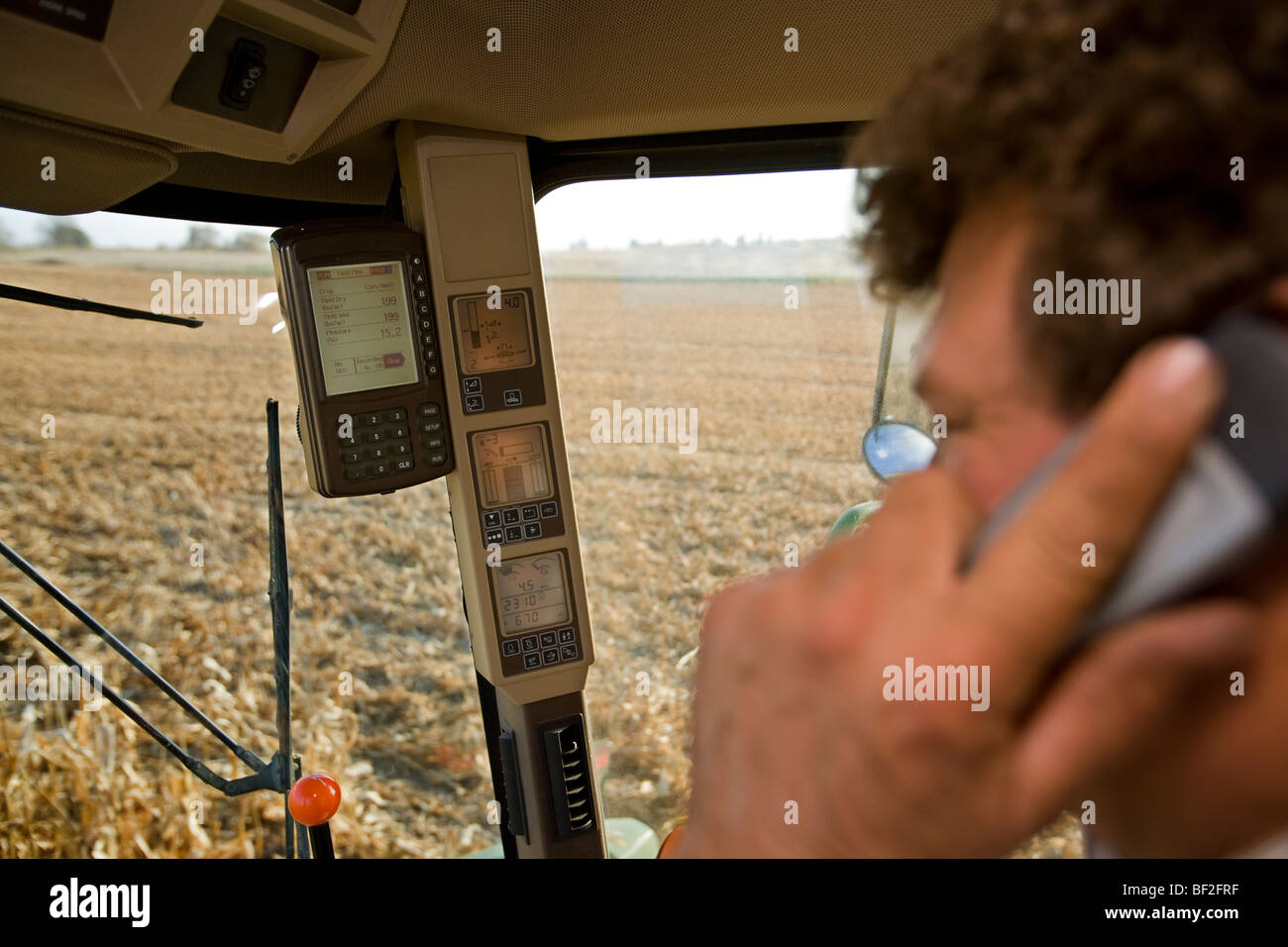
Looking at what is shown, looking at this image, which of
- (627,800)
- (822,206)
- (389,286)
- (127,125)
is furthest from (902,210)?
(627,800)

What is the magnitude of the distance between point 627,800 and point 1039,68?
3.39 m

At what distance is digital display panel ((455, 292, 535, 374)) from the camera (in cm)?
188

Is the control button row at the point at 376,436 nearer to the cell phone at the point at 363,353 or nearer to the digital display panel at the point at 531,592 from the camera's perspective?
the cell phone at the point at 363,353

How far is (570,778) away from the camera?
201 cm

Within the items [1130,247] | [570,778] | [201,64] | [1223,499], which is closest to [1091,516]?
[1223,499]

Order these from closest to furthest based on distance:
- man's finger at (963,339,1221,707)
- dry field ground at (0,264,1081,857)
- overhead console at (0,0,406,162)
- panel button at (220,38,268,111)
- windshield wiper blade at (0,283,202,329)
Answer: man's finger at (963,339,1221,707) → overhead console at (0,0,406,162) → panel button at (220,38,268,111) → windshield wiper blade at (0,283,202,329) → dry field ground at (0,264,1081,857)

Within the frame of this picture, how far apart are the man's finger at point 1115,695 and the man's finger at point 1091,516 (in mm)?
16

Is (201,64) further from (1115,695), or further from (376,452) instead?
(1115,695)

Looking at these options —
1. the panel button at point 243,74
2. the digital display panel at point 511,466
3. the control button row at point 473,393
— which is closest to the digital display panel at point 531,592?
the digital display panel at point 511,466

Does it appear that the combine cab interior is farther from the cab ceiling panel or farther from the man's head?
the man's head

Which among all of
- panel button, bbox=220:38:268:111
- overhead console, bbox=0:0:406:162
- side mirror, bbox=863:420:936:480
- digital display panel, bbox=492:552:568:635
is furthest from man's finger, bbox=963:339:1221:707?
digital display panel, bbox=492:552:568:635

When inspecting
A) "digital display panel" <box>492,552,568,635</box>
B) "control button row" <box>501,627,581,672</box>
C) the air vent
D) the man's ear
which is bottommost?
the air vent

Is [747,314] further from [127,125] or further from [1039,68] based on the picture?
[1039,68]

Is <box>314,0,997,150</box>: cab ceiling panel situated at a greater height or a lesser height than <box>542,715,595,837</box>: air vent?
greater
